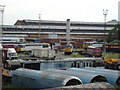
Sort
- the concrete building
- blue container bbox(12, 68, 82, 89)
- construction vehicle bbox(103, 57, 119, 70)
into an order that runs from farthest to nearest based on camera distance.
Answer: the concrete building
construction vehicle bbox(103, 57, 119, 70)
blue container bbox(12, 68, 82, 89)

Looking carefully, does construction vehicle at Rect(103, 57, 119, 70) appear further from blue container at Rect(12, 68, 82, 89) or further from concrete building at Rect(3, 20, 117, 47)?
concrete building at Rect(3, 20, 117, 47)

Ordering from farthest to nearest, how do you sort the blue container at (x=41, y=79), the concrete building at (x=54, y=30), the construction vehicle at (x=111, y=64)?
the concrete building at (x=54, y=30)
the construction vehicle at (x=111, y=64)
the blue container at (x=41, y=79)

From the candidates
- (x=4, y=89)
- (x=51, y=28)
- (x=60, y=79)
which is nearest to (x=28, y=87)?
(x=4, y=89)

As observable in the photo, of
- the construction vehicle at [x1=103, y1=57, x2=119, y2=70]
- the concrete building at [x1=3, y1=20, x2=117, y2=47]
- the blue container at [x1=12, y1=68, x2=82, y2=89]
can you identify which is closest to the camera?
the blue container at [x1=12, y1=68, x2=82, y2=89]

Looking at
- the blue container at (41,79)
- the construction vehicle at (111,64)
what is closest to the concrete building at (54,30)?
the construction vehicle at (111,64)

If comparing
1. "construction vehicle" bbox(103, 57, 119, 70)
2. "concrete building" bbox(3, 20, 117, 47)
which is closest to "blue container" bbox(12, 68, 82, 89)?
"construction vehicle" bbox(103, 57, 119, 70)

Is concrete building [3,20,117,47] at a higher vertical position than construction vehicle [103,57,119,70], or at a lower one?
higher

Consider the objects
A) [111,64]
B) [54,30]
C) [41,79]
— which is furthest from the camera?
[54,30]

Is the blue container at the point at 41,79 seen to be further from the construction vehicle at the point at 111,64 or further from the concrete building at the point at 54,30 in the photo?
the concrete building at the point at 54,30

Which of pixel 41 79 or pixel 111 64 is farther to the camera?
pixel 111 64

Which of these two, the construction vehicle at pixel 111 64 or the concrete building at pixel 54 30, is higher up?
the concrete building at pixel 54 30

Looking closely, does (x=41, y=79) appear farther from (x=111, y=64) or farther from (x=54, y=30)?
(x=54, y=30)

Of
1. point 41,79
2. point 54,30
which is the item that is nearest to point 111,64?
point 41,79

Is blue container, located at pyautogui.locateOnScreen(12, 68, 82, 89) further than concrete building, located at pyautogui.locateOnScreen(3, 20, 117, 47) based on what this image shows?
No
